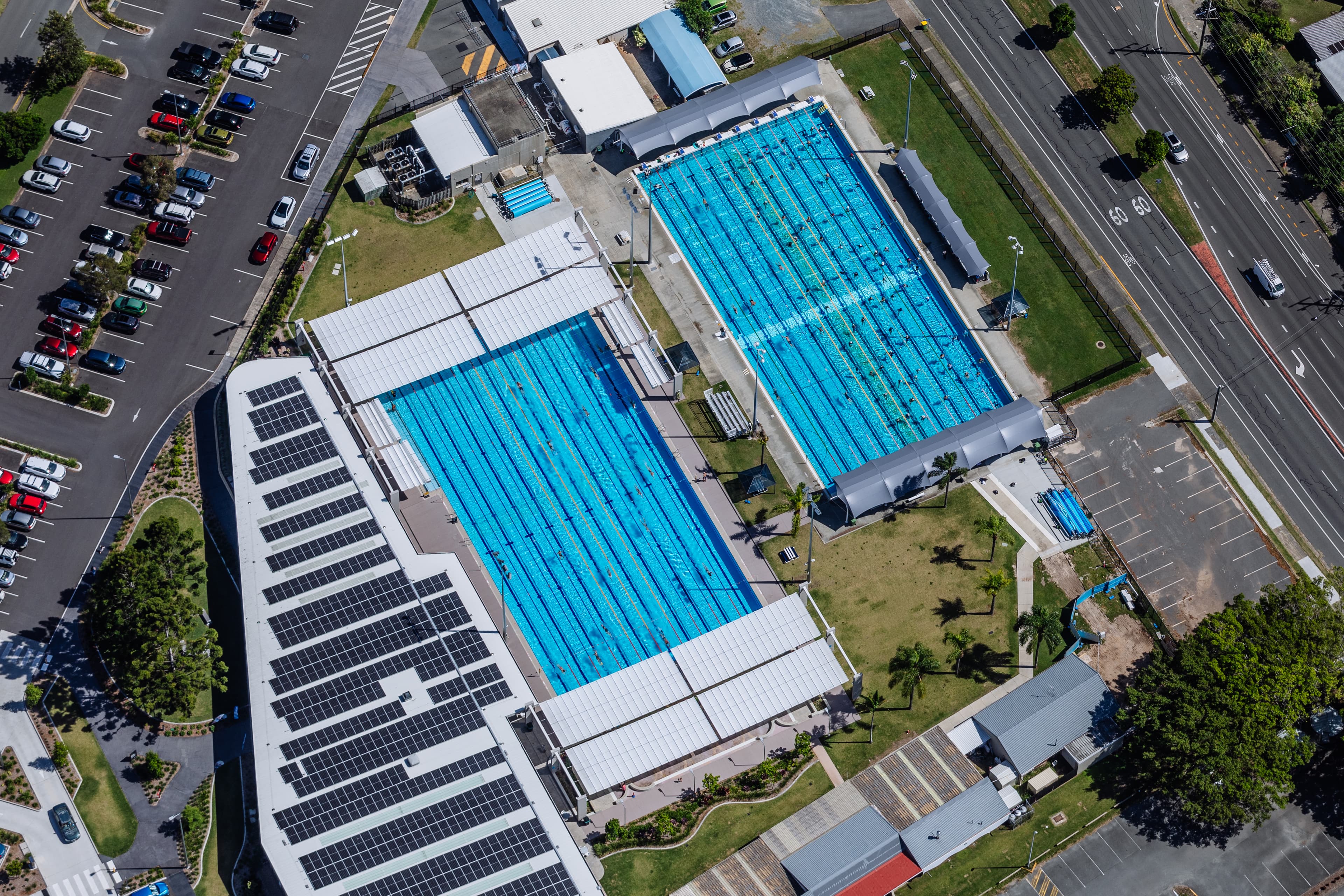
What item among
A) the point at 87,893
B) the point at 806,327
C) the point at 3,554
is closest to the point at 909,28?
the point at 806,327

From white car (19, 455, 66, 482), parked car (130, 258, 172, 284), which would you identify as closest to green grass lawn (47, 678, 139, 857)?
white car (19, 455, 66, 482)

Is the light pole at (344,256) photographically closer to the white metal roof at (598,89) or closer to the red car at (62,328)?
the red car at (62,328)

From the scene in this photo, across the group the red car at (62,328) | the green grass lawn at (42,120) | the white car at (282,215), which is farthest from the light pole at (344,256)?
the green grass lawn at (42,120)

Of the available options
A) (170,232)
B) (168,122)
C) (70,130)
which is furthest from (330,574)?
(70,130)

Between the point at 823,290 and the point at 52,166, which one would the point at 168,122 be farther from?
the point at 823,290

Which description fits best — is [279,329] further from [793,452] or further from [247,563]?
[793,452]

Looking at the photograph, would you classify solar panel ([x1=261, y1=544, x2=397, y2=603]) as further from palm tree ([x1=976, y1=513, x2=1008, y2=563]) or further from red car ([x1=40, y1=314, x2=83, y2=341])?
palm tree ([x1=976, y1=513, x2=1008, y2=563])

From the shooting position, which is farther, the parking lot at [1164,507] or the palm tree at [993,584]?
the parking lot at [1164,507]
